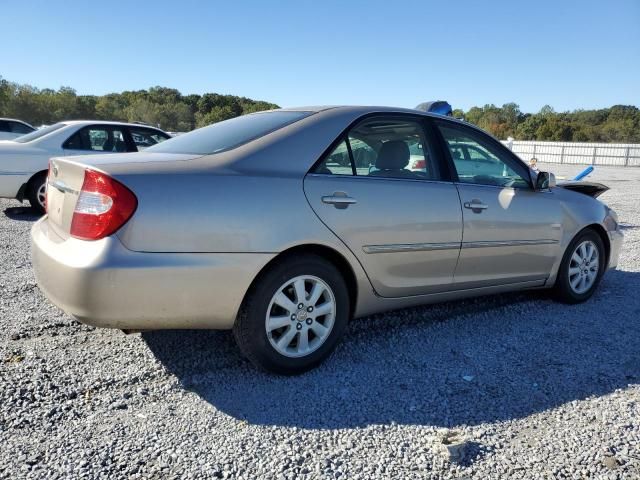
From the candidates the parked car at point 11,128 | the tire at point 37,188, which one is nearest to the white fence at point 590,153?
the parked car at point 11,128

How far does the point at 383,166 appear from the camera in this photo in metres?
3.54

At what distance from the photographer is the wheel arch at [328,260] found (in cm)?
293

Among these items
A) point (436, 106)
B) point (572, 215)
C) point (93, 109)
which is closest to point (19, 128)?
point (436, 106)

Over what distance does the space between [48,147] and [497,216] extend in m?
6.98

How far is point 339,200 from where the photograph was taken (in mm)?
3131

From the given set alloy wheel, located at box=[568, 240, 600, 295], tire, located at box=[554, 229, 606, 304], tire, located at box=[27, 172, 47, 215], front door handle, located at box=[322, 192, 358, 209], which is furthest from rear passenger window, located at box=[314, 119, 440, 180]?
tire, located at box=[27, 172, 47, 215]

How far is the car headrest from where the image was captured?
11.6ft

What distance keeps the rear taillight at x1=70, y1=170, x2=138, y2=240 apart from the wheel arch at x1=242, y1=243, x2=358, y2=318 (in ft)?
2.51

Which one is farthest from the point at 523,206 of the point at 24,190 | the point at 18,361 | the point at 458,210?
the point at 24,190

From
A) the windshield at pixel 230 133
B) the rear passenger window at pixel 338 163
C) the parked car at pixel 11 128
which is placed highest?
the parked car at pixel 11 128

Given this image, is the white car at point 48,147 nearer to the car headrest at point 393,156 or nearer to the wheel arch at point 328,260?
the car headrest at point 393,156

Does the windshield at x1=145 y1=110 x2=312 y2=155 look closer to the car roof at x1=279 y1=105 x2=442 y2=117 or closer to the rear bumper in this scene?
the car roof at x1=279 y1=105 x2=442 y2=117

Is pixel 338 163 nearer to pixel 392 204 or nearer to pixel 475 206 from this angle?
pixel 392 204

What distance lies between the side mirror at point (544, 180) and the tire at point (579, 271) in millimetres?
634
